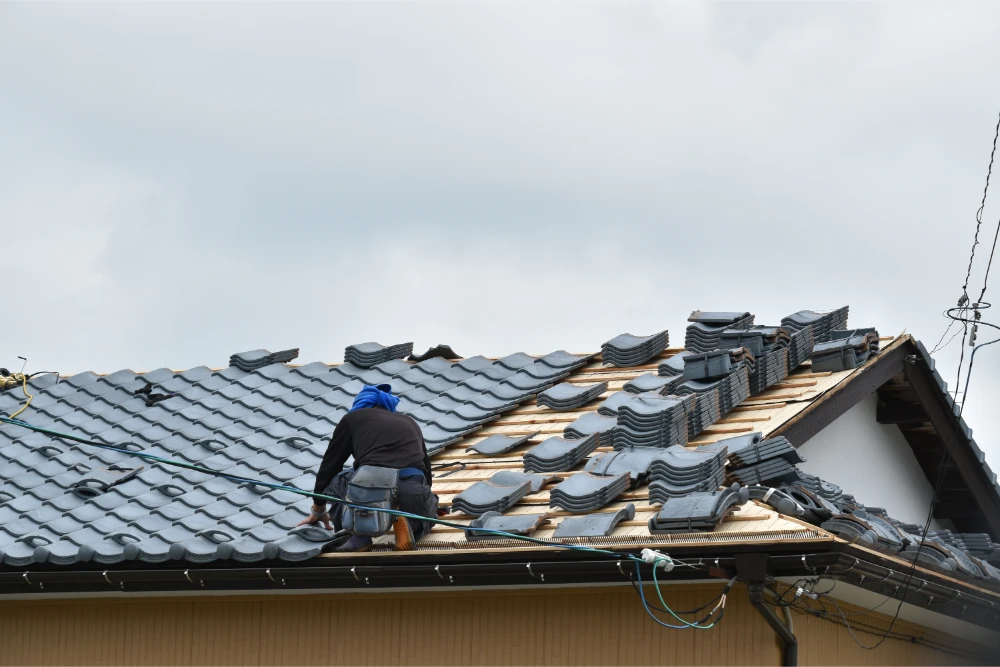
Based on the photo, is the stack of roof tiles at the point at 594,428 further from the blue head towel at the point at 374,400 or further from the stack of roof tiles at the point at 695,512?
the stack of roof tiles at the point at 695,512

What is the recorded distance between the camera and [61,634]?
8797 mm

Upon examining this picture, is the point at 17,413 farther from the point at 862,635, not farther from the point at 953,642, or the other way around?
the point at 953,642

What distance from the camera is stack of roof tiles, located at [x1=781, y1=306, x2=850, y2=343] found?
36.8 feet

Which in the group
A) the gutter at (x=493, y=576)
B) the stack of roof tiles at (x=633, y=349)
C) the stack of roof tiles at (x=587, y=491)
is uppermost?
the stack of roof tiles at (x=633, y=349)

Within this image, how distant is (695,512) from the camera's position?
6.89 metres

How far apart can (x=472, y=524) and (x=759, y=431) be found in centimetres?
244

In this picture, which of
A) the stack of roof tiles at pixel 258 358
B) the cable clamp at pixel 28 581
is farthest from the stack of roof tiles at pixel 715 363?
the cable clamp at pixel 28 581

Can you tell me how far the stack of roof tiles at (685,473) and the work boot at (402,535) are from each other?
1.52 meters

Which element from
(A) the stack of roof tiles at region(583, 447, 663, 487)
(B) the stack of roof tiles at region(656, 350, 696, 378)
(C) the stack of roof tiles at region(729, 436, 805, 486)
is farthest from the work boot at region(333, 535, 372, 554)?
(B) the stack of roof tiles at region(656, 350, 696, 378)

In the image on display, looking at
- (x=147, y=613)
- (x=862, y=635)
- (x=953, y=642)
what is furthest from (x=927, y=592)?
(x=147, y=613)

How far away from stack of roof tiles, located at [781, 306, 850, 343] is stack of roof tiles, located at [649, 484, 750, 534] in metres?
4.18

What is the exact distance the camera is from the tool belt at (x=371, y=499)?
7.54 m

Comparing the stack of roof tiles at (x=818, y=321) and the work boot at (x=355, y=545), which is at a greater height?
the stack of roof tiles at (x=818, y=321)

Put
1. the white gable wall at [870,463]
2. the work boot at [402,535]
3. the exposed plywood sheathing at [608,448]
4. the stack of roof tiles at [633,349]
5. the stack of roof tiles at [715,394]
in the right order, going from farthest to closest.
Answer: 1. the stack of roof tiles at [633,349]
2. the white gable wall at [870,463]
3. the stack of roof tiles at [715,394]
4. the work boot at [402,535]
5. the exposed plywood sheathing at [608,448]
